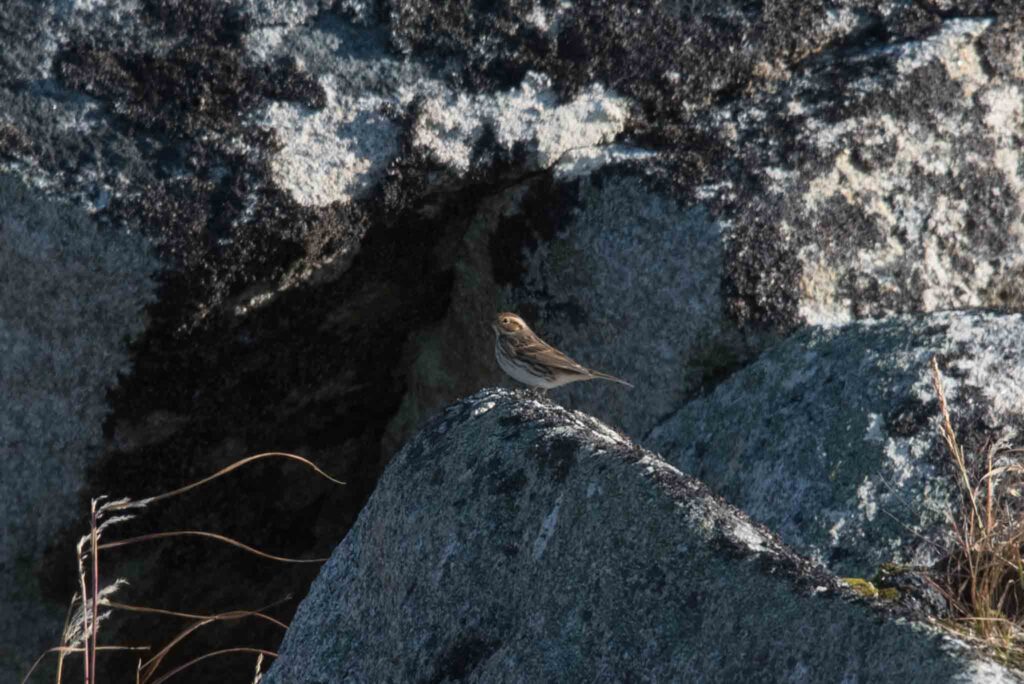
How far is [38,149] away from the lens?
4355 mm

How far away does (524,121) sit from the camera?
5012 millimetres

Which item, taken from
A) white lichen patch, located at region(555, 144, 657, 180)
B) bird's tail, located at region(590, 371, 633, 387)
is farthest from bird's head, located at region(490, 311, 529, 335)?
white lichen patch, located at region(555, 144, 657, 180)

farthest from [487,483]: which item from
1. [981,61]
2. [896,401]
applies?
[981,61]

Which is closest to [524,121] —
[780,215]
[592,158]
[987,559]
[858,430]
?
[592,158]

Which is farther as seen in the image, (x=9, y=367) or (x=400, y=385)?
(x=400, y=385)

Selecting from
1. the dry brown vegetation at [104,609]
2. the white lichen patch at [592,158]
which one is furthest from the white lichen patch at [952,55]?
the dry brown vegetation at [104,609]

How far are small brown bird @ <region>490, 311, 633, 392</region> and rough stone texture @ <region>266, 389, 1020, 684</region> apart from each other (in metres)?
1.44

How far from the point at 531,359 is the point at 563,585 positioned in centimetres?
244

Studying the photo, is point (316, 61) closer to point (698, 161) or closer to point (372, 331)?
point (372, 331)

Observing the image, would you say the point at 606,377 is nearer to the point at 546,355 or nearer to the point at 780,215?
the point at 546,355

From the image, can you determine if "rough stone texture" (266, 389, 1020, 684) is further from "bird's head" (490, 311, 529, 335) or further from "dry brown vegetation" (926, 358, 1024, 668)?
"bird's head" (490, 311, 529, 335)

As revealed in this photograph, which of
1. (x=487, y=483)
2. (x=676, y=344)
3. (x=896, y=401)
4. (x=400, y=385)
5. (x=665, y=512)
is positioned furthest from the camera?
(x=400, y=385)

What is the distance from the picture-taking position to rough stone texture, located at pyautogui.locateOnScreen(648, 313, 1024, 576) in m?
3.96

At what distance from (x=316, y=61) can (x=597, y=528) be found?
255 centimetres
